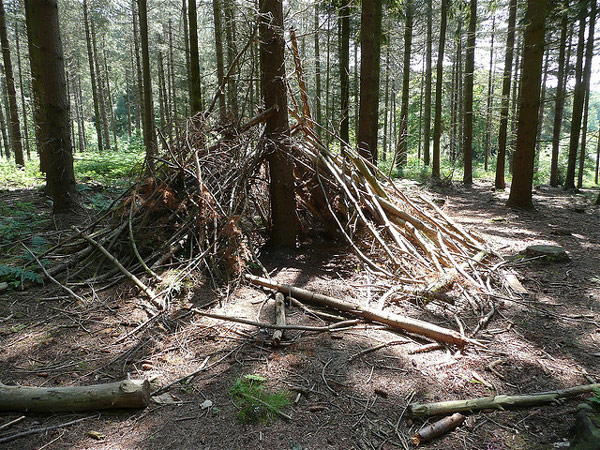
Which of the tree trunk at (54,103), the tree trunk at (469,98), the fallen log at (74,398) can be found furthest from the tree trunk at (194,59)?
the tree trunk at (469,98)

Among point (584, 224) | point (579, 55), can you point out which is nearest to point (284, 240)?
point (584, 224)

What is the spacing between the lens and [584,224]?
7.71m

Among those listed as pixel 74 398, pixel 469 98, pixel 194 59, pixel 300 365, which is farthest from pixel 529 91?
pixel 74 398

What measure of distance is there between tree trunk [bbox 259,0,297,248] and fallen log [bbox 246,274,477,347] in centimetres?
126

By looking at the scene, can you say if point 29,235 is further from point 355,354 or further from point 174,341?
point 355,354

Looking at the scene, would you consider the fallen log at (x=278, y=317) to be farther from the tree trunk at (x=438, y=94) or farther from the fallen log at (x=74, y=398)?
the tree trunk at (x=438, y=94)

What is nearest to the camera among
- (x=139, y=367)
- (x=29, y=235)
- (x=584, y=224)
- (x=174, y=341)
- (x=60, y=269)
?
(x=139, y=367)

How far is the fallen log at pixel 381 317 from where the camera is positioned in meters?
3.26

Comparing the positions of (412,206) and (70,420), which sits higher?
(412,206)

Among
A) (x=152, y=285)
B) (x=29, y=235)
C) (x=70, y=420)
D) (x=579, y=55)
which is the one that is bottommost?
(x=70, y=420)

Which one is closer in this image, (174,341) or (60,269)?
(174,341)

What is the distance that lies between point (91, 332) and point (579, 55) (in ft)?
57.7

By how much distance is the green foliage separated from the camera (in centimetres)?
243

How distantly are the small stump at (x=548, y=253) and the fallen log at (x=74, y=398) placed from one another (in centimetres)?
536
